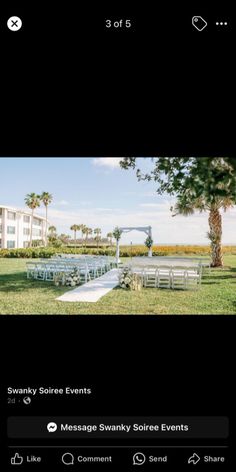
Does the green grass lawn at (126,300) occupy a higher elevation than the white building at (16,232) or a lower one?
lower

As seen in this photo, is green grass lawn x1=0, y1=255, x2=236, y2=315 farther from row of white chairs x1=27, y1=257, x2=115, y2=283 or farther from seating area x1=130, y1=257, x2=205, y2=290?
row of white chairs x1=27, y1=257, x2=115, y2=283

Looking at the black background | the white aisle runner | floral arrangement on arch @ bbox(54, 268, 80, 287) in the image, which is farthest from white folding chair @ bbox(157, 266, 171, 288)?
the black background

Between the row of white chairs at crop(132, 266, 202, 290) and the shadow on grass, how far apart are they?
1962 mm

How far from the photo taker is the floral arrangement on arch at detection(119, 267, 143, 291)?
643 centimetres

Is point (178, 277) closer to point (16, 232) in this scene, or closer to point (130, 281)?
point (130, 281)

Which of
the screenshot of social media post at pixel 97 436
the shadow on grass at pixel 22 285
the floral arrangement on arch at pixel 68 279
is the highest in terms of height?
the screenshot of social media post at pixel 97 436
